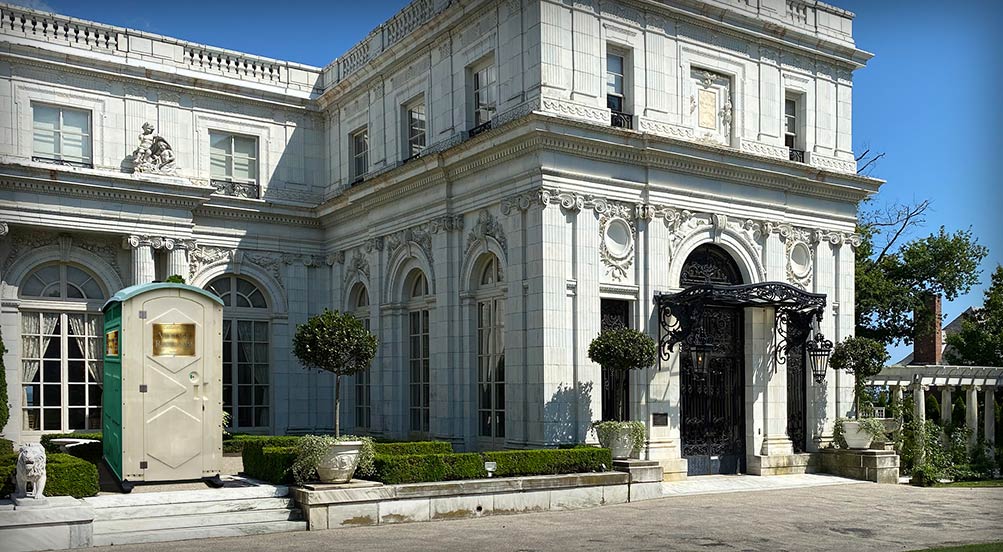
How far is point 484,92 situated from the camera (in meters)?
21.8

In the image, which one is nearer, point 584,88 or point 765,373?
point 584,88

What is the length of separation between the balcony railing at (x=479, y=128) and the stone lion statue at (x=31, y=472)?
11.2 metres

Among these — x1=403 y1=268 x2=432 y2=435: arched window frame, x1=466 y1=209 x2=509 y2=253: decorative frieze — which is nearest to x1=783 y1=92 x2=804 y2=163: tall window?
x1=466 y1=209 x2=509 y2=253: decorative frieze

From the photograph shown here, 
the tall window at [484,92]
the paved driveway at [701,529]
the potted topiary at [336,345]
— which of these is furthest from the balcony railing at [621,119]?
the paved driveway at [701,529]

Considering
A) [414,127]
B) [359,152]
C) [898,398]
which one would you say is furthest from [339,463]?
[898,398]

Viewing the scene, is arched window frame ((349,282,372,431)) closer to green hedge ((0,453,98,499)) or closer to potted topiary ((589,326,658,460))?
potted topiary ((589,326,658,460))

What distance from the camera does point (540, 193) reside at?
19.3 meters

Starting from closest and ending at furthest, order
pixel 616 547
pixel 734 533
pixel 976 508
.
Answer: pixel 616 547, pixel 734 533, pixel 976 508

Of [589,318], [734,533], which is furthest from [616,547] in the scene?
[589,318]

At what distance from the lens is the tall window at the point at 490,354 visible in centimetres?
2088

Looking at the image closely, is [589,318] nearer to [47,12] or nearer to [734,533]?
[734,533]

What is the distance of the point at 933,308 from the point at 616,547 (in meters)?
27.0

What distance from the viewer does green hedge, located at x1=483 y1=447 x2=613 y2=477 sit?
16828 mm

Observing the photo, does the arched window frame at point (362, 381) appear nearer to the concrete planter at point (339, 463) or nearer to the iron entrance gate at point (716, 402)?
the iron entrance gate at point (716, 402)
